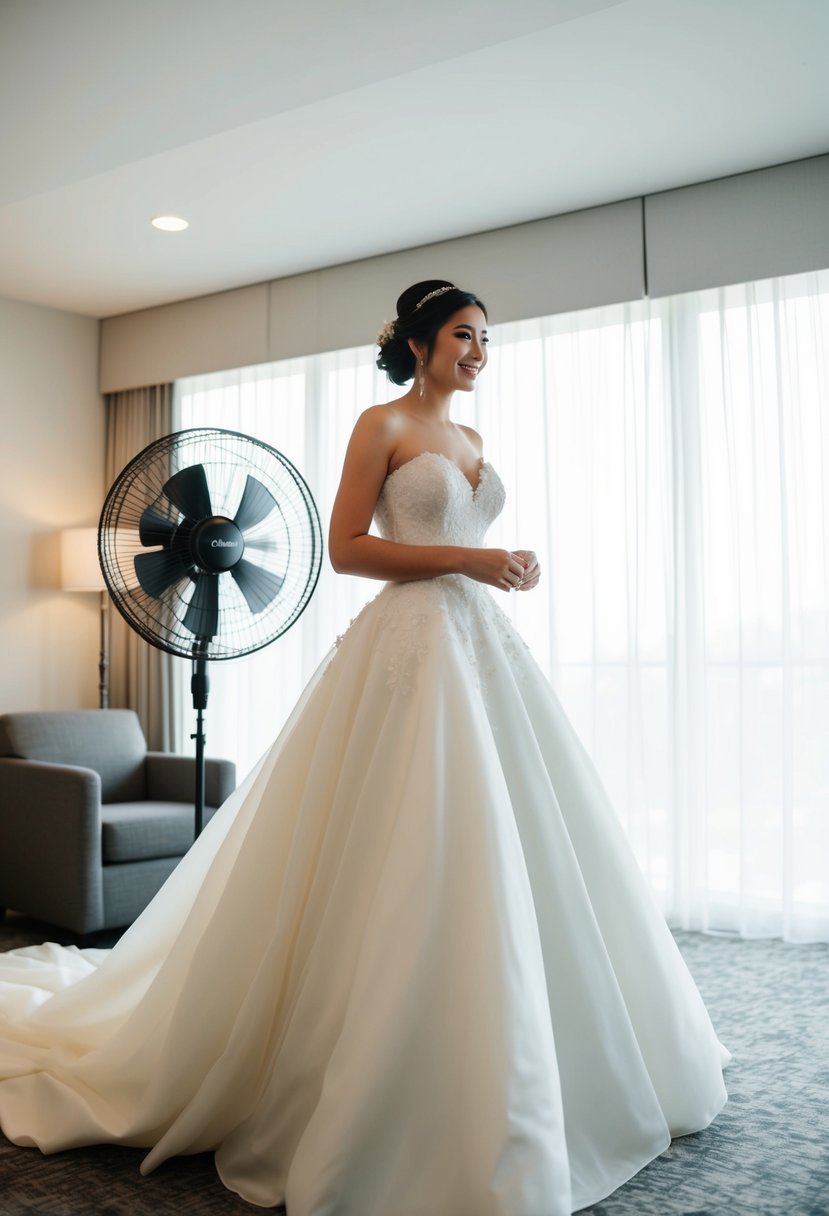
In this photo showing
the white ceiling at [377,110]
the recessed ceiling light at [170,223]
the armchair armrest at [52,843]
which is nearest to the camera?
the white ceiling at [377,110]

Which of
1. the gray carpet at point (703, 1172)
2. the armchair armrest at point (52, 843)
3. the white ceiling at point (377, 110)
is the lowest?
the gray carpet at point (703, 1172)

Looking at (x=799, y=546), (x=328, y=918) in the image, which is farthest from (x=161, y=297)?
(x=328, y=918)

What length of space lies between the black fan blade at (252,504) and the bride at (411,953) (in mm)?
1408

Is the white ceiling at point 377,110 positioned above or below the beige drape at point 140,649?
above

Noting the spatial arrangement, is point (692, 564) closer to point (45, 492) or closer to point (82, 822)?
point (82, 822)

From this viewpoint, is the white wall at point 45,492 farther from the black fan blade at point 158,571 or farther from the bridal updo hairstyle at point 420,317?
the bridal updo hairstyle at point 420,317

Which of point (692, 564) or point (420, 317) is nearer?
point (420, 317)

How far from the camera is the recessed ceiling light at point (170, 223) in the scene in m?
4.68

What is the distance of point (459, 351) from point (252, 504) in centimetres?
157

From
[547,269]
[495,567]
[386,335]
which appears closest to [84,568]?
[547,269]

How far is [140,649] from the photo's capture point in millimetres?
6141

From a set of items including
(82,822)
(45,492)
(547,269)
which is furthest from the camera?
(45,492)

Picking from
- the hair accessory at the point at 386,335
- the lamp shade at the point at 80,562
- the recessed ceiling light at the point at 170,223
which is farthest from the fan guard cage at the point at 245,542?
the hair accessory at the point at 386,335

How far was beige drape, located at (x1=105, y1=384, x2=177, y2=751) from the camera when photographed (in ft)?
19.7
